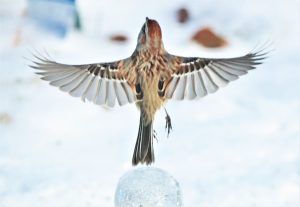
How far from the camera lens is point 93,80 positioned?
233cm

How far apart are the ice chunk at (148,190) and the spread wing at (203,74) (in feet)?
0.82

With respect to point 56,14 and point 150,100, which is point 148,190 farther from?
point 56,14

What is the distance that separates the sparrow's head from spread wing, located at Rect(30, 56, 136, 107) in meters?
0.12

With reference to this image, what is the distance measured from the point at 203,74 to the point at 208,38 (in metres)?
3.76

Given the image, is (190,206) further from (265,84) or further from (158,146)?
(265,84)

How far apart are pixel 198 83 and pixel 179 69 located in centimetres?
9

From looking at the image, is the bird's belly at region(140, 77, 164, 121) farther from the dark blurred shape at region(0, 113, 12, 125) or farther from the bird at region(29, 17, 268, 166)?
the dark blurred shape at region(0, 113, 12, 125)

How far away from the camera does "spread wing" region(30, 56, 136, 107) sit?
2307mm

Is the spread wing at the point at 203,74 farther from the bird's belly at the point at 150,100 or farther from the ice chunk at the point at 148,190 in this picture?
the ice chunk at the point at 148,190

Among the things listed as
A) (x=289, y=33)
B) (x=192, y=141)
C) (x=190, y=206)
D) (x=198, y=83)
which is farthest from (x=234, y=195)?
(x=289, y=33)

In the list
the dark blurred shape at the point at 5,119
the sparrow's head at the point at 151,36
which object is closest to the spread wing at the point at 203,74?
the sparrow's head at the point at 151,36

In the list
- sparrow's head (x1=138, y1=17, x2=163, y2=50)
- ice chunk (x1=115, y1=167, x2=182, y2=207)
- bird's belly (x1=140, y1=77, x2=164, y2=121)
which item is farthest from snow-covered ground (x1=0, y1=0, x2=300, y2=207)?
sparrow's head (x1=138, y1=17, x2=163, y2=50)

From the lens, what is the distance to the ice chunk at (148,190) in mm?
2314

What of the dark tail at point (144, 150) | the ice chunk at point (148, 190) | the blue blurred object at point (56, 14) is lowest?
the ice chunk at point (148, 190)
